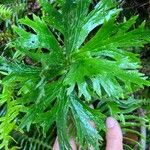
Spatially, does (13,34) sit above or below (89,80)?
above

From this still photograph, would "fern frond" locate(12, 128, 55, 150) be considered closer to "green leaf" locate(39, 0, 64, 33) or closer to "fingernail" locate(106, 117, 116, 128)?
"fingernail" locate(106, 117, 116, 128)

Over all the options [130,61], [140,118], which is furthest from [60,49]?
[140,118]

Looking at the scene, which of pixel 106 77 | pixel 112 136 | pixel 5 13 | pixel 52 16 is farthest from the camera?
pixel 5 13

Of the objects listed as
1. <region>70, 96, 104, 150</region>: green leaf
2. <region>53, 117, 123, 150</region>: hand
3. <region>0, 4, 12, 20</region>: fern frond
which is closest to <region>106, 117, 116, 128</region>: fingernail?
<region>53, 117, 123, 150</region>: hand

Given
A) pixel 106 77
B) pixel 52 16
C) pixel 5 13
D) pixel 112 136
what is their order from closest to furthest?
1. pixel 106 77
2. pixel 52 16
3. pixel 112 136
4. pixel 5 13

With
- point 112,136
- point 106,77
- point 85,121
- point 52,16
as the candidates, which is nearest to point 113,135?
point 112,136

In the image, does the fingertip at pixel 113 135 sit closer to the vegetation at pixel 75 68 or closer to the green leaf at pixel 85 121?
the vegetation at pixel 75 68

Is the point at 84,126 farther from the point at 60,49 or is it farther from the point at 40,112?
the point at 60,49

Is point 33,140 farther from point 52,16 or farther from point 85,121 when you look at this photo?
point 52,16
